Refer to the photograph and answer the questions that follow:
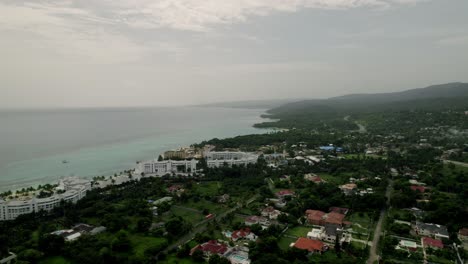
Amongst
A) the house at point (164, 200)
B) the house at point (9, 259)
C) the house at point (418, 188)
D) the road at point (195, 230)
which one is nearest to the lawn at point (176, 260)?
the road at point (195, 230)

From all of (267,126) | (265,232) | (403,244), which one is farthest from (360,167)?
(267,126)

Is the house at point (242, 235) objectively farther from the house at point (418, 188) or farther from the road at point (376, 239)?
the house at point (418, 188)

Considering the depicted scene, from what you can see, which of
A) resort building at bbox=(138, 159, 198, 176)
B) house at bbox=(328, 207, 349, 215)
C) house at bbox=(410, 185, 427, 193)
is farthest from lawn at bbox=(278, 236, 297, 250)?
resort building at bbox=(138, 159, 198, 176)

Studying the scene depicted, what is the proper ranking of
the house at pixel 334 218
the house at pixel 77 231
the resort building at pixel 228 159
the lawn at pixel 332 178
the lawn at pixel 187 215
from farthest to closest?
1. the resort building at pixel 228 159
2. the lawn at pixel 332 178
3. the lawn at pixel 187 215
4. the house at pixel 334 218
5. the house at pixel 77 231

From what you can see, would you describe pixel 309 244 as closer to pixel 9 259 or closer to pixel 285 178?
pixel 285 178

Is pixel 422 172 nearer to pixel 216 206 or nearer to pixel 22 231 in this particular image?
pixel 216 206

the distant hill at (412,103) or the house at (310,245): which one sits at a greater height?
the distant hill at (412,103)
